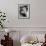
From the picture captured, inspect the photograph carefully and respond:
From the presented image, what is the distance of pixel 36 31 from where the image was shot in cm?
352

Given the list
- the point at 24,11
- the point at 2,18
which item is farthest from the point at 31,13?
the point at 2,18

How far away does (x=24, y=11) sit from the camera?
354 cm

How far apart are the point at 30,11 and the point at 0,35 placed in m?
1.03

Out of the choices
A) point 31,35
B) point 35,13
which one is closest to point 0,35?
point 31,35

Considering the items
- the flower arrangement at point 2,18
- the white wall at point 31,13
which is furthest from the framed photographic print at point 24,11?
the flower arrangement at point 2,18

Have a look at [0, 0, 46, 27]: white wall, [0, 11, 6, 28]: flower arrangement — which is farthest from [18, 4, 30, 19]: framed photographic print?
[0, 11, 6, 28]: flower arrangement

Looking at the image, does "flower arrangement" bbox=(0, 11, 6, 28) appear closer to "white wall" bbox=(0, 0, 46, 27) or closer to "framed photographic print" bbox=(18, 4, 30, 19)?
"white wall" bbox=(0, 0, 46, 27)

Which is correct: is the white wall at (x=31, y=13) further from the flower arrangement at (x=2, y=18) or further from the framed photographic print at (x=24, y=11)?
the flower arrangement at (x=2, y=18)

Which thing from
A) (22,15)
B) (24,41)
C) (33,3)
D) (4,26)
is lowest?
(24,41)

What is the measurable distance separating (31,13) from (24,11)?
194 mm

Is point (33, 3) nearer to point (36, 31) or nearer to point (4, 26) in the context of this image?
point (36, 31)

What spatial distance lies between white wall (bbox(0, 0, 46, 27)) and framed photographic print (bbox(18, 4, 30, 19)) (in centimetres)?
8

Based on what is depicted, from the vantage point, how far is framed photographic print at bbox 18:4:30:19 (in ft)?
11.6

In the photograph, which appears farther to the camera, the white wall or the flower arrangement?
the white wall
